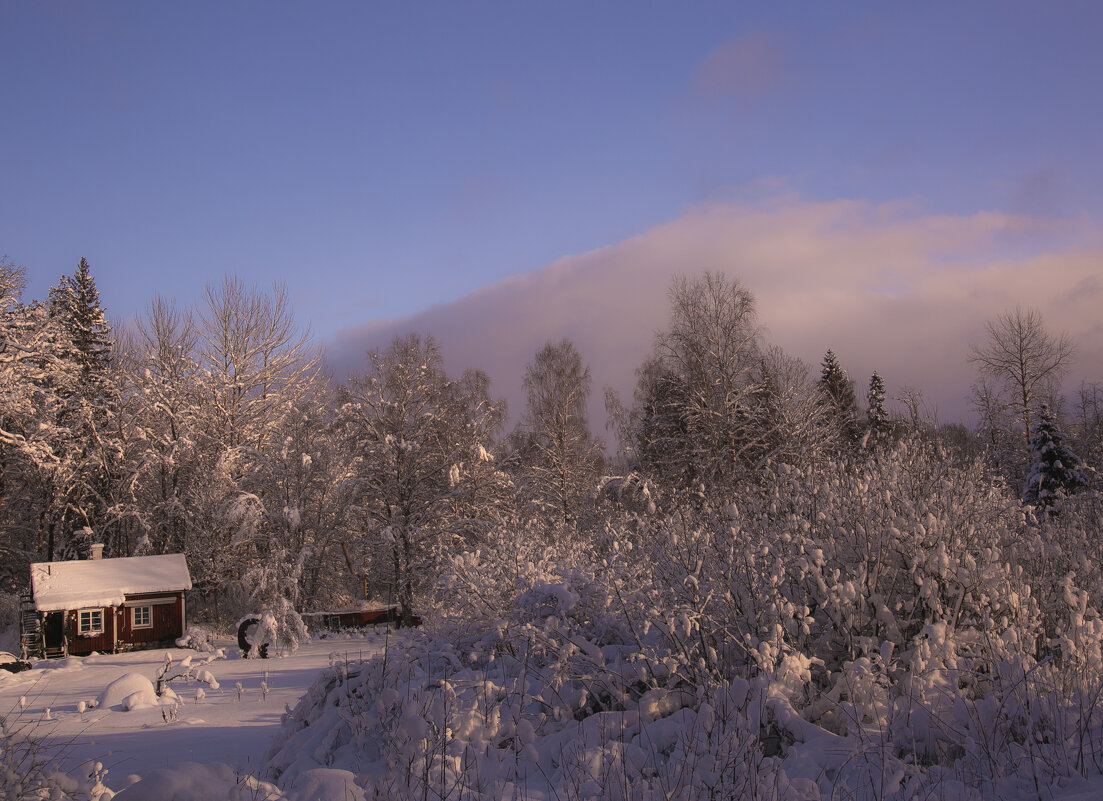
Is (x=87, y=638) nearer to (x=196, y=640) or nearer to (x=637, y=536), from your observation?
(x=196, y=640)

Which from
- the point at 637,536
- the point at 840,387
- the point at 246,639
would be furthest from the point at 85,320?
the point at 840,387

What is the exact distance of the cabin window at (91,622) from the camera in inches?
926

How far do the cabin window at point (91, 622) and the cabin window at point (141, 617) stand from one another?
3.01 ft

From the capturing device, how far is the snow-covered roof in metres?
22.7

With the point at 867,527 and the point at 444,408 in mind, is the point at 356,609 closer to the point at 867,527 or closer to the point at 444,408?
the point at 444,408

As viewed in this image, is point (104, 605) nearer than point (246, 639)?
No

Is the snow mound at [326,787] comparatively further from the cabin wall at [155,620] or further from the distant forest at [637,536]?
the cabin wall at [155,620]

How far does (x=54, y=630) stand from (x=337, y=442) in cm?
1076

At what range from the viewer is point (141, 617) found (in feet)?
81.1

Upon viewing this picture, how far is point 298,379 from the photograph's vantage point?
3241 centimetres

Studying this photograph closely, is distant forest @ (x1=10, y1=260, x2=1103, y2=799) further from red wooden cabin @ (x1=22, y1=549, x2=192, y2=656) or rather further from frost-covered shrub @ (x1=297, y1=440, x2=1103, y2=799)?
red wooden cabin @ (x1=22, y1=549, x2=192, y2=656)

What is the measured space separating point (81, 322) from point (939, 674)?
3469 cm

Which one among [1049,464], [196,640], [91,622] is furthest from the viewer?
[91,622]

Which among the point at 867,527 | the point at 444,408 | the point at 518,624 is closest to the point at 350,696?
the point at 518,624
